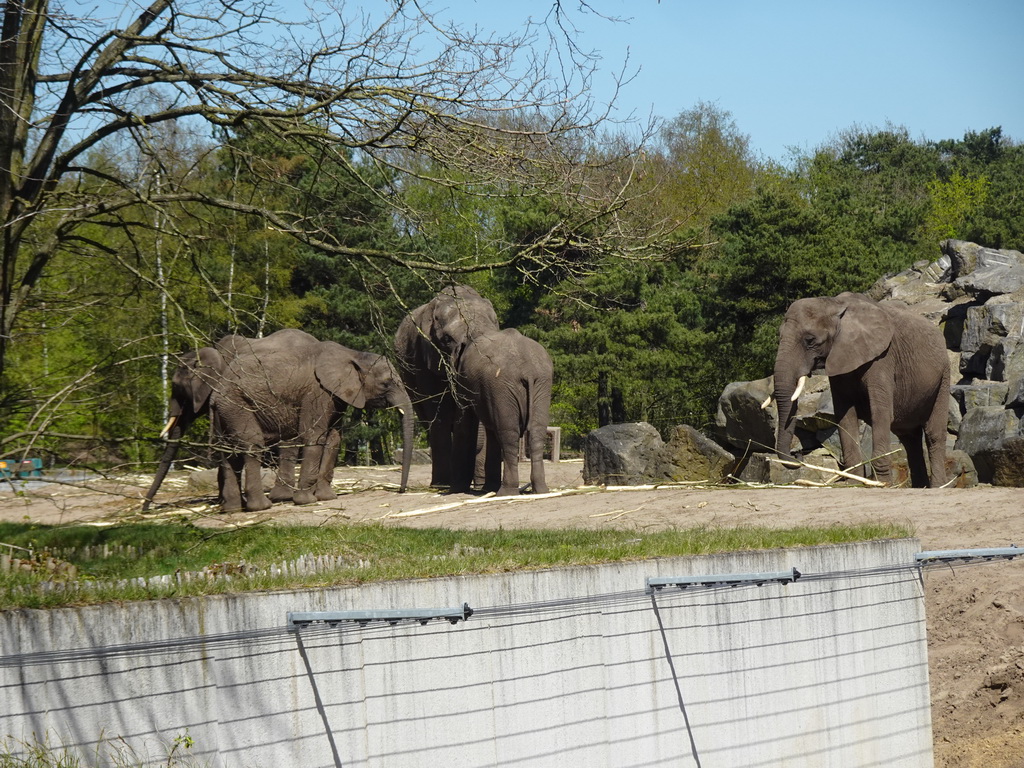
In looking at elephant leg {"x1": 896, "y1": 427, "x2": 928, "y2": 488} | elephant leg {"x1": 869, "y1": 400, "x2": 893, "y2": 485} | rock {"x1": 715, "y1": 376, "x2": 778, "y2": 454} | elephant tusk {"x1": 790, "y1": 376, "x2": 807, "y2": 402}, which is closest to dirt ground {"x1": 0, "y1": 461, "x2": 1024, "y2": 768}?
elephant leg {"x1": 869, "y1": 400, "x2": 893, "y2": 485}

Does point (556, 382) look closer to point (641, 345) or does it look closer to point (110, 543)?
point (641, 345)

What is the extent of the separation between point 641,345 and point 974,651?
81.7ft

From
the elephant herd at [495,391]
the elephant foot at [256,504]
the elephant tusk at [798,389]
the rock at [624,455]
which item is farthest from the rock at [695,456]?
the elephant foot at [256,504]

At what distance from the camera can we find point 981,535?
1080cm

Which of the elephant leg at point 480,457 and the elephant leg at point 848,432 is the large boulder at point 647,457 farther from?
the elephant leg at point 848,432

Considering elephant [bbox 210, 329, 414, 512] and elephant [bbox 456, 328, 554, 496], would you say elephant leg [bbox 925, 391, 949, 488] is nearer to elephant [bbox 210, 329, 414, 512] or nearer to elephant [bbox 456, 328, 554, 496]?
elephant [bbox 456, 328, 554, 496]

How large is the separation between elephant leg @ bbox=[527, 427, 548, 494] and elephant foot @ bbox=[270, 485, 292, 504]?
150 inches

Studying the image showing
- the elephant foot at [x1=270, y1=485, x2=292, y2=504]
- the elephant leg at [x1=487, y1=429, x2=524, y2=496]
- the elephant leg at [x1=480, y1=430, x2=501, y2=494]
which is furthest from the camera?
the elephant foot at [x1=270, y1=485, x2=292, y2=504]

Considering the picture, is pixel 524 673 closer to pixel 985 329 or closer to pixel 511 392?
pixel 511 392

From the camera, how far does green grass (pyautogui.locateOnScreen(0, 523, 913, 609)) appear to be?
22.5ft

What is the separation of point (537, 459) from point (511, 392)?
0.98 metres

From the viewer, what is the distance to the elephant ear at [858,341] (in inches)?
656

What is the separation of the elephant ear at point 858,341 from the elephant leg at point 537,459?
13.3 feet

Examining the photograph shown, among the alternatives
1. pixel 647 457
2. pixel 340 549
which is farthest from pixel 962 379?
pixel 340 549
